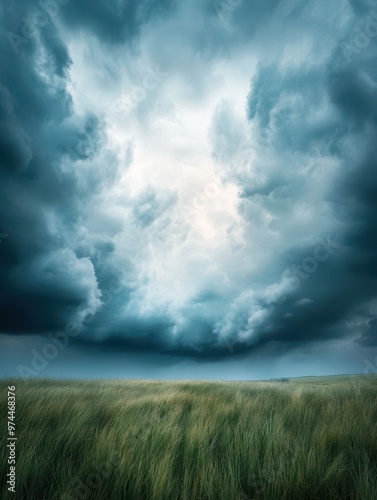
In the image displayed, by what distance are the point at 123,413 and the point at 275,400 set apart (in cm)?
473

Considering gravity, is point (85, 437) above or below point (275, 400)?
below

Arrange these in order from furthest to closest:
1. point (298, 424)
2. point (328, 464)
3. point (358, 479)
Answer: point (298, 424)
point (328, 464)
point (358, 479)

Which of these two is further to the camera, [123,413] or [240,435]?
[123,413]

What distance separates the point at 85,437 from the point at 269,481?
109 inches

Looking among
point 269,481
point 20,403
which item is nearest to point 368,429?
point 269,481

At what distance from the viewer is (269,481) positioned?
2.96 meters

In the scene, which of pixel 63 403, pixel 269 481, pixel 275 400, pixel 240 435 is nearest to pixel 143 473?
pixel 269 481

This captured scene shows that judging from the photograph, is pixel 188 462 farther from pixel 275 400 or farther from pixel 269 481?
pixel 275 400

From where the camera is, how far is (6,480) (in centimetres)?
284

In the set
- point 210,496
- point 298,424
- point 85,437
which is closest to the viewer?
point 210,496

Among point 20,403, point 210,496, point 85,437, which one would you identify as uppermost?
point 20,403

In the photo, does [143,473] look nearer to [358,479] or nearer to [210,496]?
[210,496]
